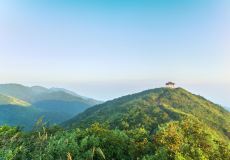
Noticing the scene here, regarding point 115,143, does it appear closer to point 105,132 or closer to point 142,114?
point 105,132

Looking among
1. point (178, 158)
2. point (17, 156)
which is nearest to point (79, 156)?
point (17, 156)

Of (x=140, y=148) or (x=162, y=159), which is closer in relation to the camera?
(x=162, y=159)

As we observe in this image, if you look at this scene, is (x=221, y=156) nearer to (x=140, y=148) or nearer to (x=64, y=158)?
(x=140, y=148)

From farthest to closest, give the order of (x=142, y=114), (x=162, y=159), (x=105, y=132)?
(x=142, y=114) → (x=105, y=132) → (x=162, y=159)

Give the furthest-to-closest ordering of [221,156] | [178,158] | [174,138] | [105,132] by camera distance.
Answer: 1. [105,132]
2. [221,156]
3. [174,138]
4. [178,158]

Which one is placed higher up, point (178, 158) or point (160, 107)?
point (178, 158)

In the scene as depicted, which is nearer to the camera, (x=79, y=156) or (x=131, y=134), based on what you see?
(x=79, y=156)

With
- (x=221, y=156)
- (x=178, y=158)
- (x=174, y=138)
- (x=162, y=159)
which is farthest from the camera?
(x=221, y=156)

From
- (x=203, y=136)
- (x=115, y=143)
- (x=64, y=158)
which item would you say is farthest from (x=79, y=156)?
(x=203, y=136)

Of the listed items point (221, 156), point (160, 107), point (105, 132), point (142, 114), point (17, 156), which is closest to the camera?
point (221, 156)
